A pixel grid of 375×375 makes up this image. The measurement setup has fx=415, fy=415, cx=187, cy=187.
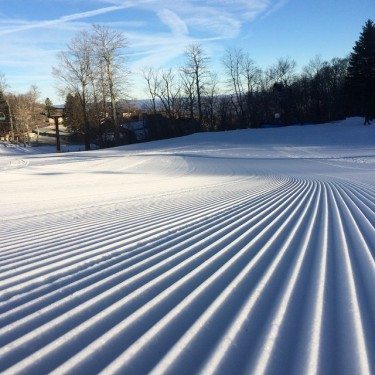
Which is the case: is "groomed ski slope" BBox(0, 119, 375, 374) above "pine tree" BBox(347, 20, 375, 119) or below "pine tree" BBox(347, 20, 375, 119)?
below

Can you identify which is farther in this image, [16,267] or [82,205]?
[82,205]

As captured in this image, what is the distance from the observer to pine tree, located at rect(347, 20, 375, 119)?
40188 millimetres

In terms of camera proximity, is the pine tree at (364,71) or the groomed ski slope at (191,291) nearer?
the groomed ski slope at (191,291)

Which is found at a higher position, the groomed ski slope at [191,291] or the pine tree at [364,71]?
the pine tree at [364,71]

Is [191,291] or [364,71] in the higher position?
[364,71]

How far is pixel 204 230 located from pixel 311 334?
309 centimetres

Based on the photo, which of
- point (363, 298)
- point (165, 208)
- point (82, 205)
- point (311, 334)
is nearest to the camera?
point (311, 334)

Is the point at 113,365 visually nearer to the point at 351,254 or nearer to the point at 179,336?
the point at 179,336

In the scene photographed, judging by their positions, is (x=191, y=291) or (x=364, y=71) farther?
(x=364, y=71)

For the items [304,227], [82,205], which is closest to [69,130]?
[82,205]

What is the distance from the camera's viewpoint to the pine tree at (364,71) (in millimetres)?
40188

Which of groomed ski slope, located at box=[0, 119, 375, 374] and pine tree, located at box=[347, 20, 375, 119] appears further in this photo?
pine tree, located at box=[347, 20, 375, 119]

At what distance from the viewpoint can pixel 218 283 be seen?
3395 mm

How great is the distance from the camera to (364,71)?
40.6 metres
